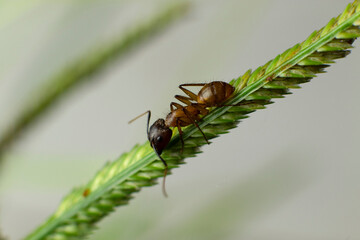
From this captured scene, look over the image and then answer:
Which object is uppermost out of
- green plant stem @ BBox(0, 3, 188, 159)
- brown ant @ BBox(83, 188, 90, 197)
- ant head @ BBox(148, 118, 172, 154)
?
green plant stem @ BBox(0, 3, 188, 159)

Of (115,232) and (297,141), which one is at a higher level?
(115,232)

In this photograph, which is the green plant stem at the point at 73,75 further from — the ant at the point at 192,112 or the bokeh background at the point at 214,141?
the ant at the point at 192,112

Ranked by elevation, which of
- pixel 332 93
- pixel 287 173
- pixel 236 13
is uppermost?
pixel 236 13

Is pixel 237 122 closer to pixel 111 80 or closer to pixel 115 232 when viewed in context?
pixel 115 232

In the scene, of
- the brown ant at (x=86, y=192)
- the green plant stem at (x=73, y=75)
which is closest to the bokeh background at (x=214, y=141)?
Answer: the green plant stem at (x=73, y=75)

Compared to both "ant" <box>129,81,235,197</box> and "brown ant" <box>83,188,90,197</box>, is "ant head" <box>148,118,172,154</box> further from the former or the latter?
"brown ant" <box>83,188,90,197</box>

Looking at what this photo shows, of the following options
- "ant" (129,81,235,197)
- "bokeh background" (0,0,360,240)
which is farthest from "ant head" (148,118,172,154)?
"bokeh background" (0,0,360,240)

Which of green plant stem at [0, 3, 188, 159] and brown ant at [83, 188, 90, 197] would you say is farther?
green plant stem at [0, 3, 188, 159]

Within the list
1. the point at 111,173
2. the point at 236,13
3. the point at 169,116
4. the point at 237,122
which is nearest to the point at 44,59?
the point at 236,13
